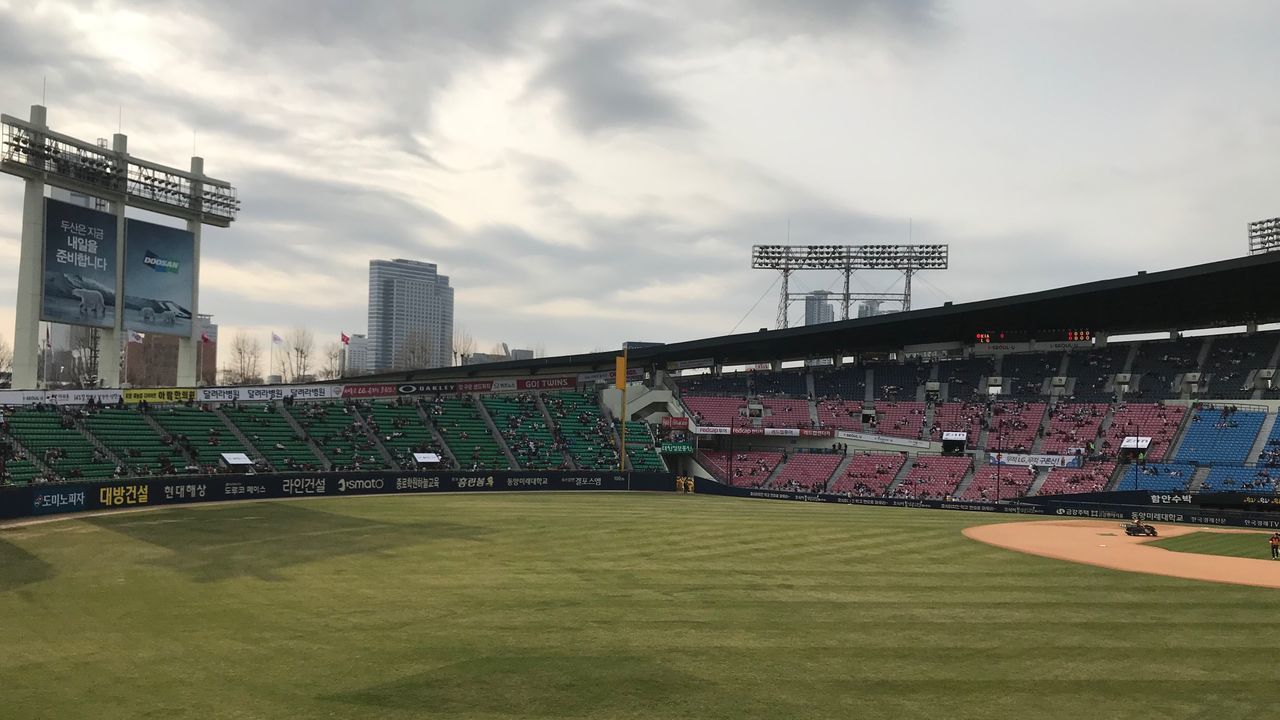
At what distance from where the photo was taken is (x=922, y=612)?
74.1ft

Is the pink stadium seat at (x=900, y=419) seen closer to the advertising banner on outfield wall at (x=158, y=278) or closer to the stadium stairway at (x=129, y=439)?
the stadium stairway at (x=129, y=439)

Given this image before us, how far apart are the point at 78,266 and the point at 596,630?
48887mm

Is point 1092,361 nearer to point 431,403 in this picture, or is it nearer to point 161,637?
point 431,403

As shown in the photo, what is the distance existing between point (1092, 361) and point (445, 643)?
73.7m

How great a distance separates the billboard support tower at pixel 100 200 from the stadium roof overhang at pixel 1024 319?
2673 centimetres

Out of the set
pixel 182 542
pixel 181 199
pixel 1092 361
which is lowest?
pixel 182 542

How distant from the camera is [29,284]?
5000 cm

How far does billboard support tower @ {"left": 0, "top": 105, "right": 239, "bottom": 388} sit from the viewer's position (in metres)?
49.8

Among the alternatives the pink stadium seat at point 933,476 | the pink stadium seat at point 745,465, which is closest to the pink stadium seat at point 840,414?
the pink stadium seat at point 745,465

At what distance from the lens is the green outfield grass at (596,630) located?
1523cm

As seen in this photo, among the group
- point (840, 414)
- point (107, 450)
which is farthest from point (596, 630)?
point (840, 414)

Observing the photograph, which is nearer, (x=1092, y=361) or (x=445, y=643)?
(x=445, y=643)

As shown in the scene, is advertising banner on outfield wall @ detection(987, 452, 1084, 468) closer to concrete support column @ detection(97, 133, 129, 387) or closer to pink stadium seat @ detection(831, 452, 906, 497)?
pink stadium seat @ detection(831, 452, 906, 497)

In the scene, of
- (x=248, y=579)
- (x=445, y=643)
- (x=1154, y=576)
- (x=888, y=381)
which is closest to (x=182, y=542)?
(x=248, y=579)
